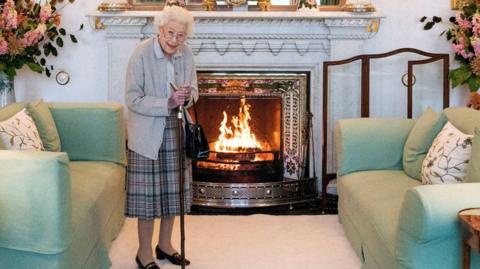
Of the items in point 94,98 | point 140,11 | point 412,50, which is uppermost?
point 140,11

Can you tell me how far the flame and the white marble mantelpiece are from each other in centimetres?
40

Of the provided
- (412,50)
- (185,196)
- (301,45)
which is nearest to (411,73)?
(412,50)

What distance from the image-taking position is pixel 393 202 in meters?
3.15

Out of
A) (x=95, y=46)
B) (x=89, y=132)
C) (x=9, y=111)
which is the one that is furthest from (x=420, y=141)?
(x=95, y=46)

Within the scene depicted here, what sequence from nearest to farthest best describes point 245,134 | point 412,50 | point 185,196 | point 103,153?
point 185,196
point 103,153
point 412,50
point 245,134

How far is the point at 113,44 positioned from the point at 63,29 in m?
0.38

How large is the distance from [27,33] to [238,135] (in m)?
1.79

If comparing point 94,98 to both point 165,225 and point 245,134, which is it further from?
point 165,225

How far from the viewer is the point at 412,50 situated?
15.0 feet

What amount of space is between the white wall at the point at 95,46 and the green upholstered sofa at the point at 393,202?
1.12 m

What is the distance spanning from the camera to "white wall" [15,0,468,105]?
493cm

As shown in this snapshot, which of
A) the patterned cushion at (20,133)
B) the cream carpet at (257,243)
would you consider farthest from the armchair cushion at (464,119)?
the patterned cushion at (20,133)

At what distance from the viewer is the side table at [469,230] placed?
82.7 inches

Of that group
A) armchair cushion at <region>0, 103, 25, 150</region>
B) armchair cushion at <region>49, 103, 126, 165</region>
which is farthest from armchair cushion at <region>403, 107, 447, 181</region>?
armchair cushion at <region>0, 103, 25, 150</region>
